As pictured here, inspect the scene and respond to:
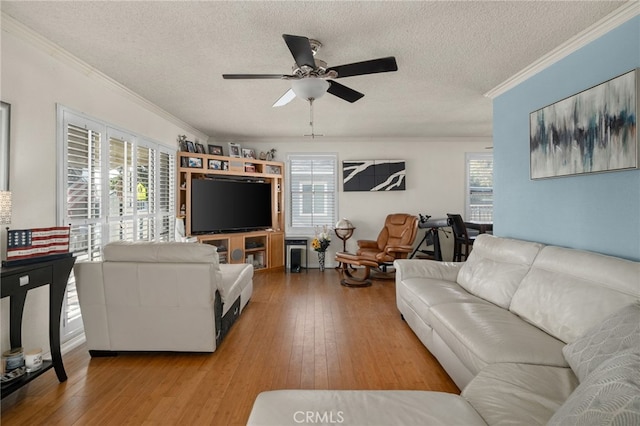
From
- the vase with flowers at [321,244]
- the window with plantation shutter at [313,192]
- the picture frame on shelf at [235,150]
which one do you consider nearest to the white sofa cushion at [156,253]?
the vase with flowers at [321,244]

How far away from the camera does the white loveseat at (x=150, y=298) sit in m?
2.37

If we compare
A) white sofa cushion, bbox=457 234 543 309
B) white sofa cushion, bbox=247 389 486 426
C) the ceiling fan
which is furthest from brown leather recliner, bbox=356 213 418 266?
white sofa cushion, bbox=247 389 486 426

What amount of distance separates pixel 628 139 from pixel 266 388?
9.43 ft

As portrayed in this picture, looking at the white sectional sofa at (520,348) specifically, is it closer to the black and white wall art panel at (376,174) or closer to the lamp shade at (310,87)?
the lamp shade at (310,87)

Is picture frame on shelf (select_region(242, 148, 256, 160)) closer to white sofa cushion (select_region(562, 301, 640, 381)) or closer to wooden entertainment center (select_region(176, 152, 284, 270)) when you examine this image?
wooden entertainment center (select_region(176, 152, 284, 270))

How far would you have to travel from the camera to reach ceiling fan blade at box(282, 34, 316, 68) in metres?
1.88

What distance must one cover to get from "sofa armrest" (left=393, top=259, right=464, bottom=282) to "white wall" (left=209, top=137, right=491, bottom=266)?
2656 mm

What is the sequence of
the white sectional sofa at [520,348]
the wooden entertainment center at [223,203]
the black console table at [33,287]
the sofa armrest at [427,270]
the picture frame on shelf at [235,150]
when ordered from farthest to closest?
1. the picture frame on shelf at [235,150]
2. the wooden entertainment center at [223,203]
3. the sofa armrest at [427,270]
4. the black console table at [33,287]
5. the white sectional sofa at [520,348]

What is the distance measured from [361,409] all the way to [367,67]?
211 centimetres

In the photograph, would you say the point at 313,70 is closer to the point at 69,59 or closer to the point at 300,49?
the point at 300,49

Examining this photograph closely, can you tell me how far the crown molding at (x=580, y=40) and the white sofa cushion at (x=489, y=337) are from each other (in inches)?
83.3

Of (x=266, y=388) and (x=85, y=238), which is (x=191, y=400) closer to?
(x=266, y=388)

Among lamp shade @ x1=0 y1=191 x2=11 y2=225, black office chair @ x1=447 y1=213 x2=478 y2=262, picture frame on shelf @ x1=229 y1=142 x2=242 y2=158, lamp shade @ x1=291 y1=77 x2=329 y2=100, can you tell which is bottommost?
black office chair @ x1=447 y1=213 x2=478 y2=262

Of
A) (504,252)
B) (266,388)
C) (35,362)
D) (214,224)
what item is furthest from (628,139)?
(214,224)
